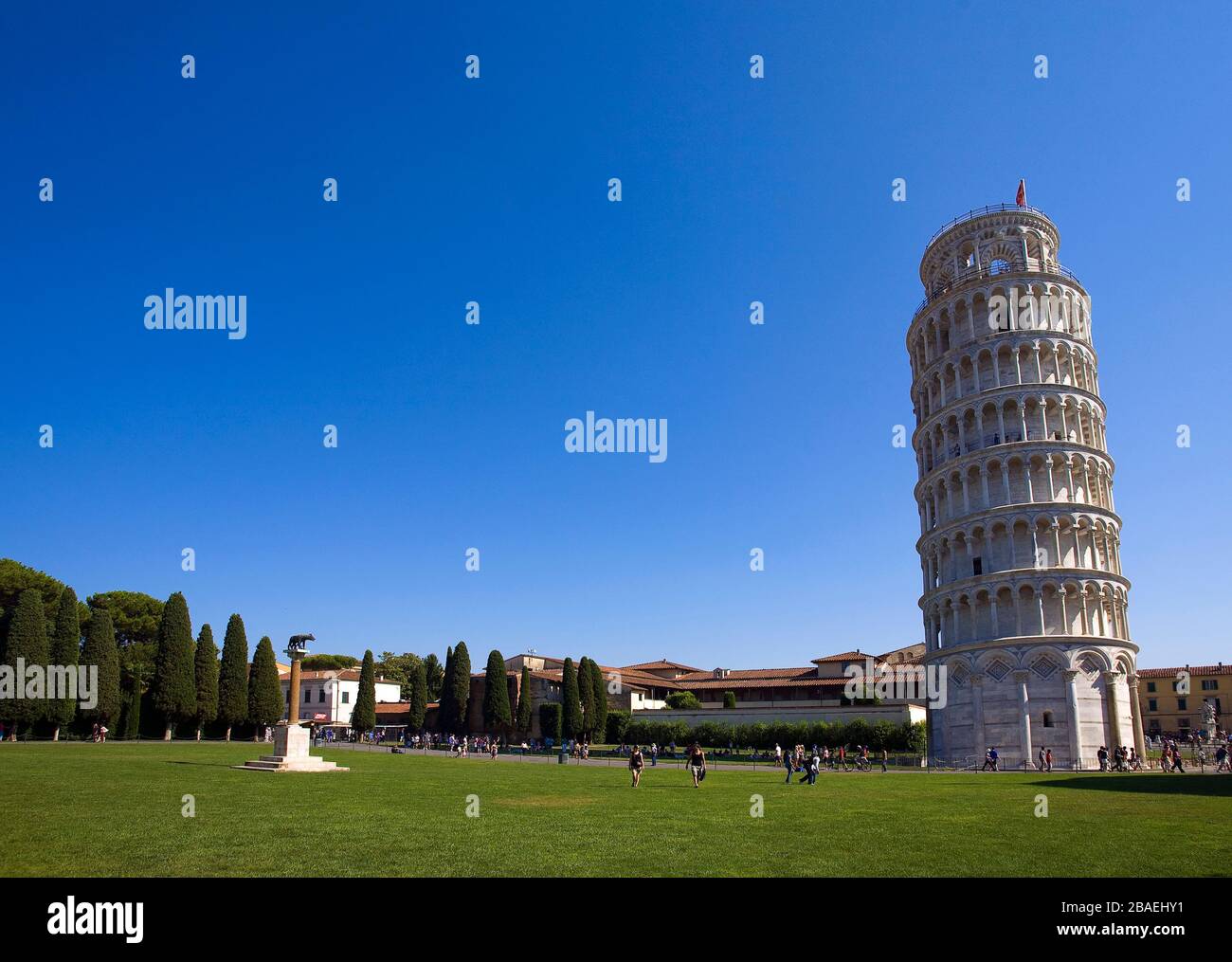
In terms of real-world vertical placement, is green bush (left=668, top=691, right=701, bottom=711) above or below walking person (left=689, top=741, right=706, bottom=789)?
below

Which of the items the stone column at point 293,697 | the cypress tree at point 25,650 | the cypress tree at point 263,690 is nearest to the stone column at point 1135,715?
the stone column at point 293,697

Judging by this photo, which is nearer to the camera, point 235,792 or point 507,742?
point 235,792

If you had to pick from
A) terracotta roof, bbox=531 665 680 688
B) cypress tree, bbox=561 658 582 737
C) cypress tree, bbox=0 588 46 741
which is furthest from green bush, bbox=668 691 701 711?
cypress tree, bbox=0 588 46 741

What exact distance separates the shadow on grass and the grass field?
0.27 metres

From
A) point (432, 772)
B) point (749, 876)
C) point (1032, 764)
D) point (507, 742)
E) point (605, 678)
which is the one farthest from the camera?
point (605, 678)

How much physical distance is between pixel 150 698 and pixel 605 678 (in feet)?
148

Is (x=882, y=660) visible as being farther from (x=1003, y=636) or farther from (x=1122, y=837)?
(x=1122, y=837)

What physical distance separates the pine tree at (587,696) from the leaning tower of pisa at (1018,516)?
33549mm

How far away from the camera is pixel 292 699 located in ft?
130

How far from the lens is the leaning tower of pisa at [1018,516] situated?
184ft

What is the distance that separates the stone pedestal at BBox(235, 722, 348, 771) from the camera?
1457 inches

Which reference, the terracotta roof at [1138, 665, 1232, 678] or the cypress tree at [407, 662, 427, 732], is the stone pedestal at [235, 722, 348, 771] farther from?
the terracotta roof at [1138, 665, 1232, 678]
